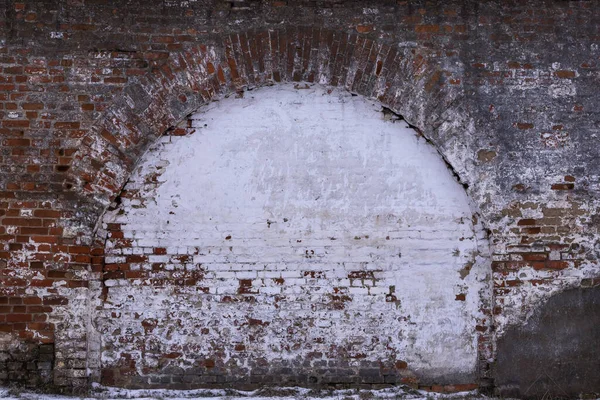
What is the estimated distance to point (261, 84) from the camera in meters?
4.83

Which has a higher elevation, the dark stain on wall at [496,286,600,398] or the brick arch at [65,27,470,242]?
the brick arch at [65,27,470,242]

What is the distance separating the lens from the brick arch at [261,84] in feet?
15.6

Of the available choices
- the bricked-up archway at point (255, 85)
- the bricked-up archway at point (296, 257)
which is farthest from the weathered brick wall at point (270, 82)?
the bricked-up archway at point (296, 257)

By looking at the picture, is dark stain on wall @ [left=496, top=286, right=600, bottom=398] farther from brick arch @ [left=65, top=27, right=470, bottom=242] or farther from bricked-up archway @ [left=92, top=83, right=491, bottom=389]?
brick arch @ [left=65, top=27, right=470, bottom=242]

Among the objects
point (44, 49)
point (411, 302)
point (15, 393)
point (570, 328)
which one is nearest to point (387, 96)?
point (411, 302)

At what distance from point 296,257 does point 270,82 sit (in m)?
1.29

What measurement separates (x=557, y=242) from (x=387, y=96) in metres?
1.64

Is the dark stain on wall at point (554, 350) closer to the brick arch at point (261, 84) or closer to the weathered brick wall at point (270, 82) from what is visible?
the weathered brick wall at point (270, 82)

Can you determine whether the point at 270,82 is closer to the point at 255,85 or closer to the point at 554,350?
the point at 255,85

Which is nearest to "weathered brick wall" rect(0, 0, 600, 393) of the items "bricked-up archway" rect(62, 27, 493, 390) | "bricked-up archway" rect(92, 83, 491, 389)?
"bricked-up archway" rect(62, 27, 493, 390)

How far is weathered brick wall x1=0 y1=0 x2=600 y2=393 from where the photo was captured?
4.75 metres

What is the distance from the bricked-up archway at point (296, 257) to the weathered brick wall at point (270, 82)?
0.17 m

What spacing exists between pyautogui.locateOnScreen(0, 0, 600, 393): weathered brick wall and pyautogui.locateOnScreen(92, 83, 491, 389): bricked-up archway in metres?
0.17

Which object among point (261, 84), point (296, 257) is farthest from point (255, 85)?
point (296, 257)
